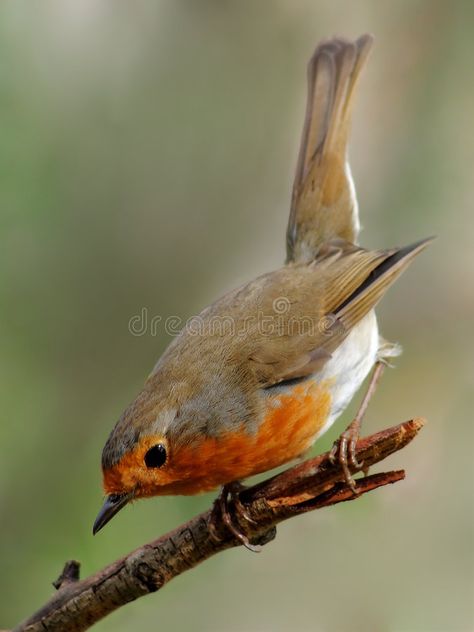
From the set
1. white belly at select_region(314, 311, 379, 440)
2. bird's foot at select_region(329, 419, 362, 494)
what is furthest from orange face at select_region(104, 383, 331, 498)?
bird's foot at select_region(329, 419, 362, 494)

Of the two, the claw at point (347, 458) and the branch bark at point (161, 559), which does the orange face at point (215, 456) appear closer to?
the branch bark at point (161, 559)

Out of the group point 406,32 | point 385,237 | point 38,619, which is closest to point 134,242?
point 385,237

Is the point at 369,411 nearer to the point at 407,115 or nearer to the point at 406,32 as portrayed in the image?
the point at 407,115

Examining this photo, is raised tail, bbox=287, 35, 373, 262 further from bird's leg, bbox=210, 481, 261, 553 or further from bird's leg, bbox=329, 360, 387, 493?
bird's leg, bbox=210, 481, 261, 553

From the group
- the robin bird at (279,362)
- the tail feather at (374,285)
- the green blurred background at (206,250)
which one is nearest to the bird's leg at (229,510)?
the robin bird at (279,362)

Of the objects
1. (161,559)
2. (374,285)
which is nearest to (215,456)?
(161,559)

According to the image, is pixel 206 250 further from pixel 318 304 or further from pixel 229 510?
pixel 229 510
